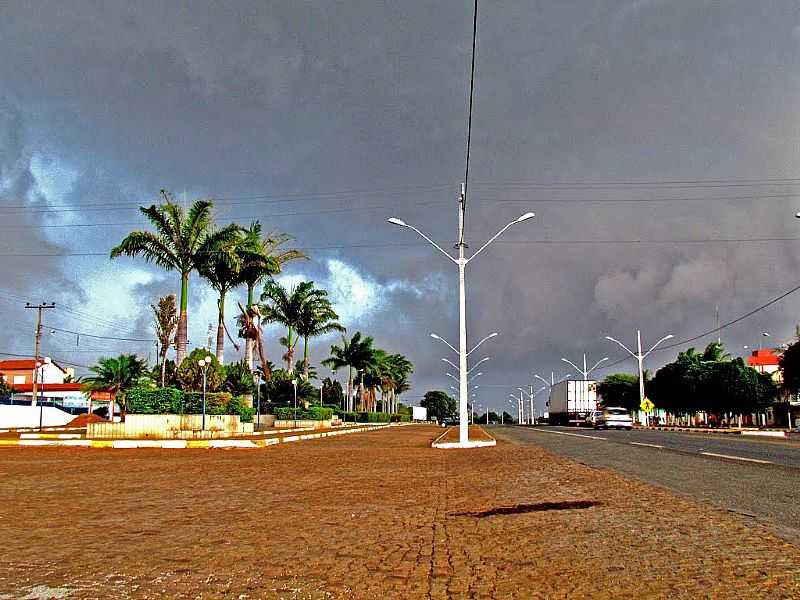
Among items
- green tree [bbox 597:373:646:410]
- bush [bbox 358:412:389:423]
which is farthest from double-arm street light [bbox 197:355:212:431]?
green tree [bbox 597:373:646:410]

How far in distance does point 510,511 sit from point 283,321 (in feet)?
211

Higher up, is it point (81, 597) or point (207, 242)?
point (207, 242)

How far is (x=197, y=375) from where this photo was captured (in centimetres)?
3612

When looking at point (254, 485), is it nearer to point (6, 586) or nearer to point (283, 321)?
point (6, 586)

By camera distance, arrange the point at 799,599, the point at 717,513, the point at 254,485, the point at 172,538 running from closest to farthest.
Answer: the point at 799,599
the point at 172,538
the point at 717,513
the point at 254,485

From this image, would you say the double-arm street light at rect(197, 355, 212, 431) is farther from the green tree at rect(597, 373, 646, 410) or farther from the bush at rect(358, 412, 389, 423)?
the green tree at rect(597, 373, 646, 410)

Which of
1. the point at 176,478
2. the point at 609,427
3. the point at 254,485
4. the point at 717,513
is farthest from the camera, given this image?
the point at 609,427

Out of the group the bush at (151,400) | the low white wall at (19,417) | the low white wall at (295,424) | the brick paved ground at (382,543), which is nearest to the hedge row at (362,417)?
the low white wall at (295,424)

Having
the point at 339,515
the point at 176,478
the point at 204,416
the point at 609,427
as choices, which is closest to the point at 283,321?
the point at 609,427

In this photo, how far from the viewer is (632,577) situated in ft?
15.8

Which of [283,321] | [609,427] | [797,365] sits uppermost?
[283,321]

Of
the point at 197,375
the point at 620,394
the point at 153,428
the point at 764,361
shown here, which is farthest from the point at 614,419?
the point at 764,361

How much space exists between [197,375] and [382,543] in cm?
3139

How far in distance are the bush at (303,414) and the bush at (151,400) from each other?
22.1 metres
